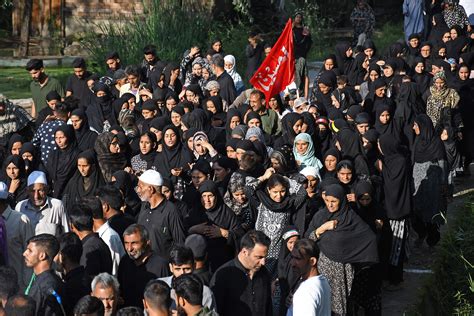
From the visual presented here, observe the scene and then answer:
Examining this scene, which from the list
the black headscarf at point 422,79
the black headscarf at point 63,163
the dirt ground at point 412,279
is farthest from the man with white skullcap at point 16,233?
the black headscarf at point 422,79

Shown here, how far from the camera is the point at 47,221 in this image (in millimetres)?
9156

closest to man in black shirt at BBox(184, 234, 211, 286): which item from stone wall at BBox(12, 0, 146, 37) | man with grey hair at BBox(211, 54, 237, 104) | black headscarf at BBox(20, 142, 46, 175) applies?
black headscarf at BBox(20, 142, 46, 175)

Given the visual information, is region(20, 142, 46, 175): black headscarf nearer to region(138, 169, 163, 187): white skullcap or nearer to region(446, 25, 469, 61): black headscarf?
region(138, 169, 163, 187): white skullcap

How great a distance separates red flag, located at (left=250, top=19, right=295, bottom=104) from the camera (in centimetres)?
1416

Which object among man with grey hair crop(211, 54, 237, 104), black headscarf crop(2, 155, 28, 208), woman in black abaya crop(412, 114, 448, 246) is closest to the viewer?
black headscarf crop(2, 155, 28, 208)

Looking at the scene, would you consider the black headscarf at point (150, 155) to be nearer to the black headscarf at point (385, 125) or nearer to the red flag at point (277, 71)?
the black headscarf at point (385, 125)

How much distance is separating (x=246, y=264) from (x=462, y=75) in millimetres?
8583

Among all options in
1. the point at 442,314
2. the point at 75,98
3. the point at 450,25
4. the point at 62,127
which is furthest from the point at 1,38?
the point at 442,314

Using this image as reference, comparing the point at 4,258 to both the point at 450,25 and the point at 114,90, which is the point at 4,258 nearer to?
the point at 114,90

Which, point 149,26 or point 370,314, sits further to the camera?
point 149,26

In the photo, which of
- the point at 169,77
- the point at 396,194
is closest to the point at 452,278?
the point at 396,194

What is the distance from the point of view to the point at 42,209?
362 inches

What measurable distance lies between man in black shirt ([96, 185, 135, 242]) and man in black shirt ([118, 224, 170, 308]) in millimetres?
921

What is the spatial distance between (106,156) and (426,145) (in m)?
3.44
